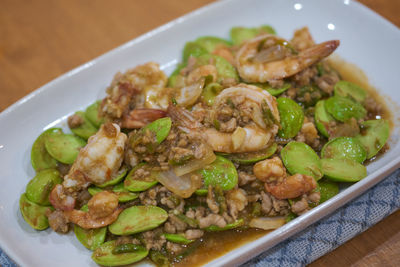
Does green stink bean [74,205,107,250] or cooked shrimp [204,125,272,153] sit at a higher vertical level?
cooked shrimp [204,125,272,153]

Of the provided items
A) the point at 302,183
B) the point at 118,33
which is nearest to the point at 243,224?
the point at 302,183

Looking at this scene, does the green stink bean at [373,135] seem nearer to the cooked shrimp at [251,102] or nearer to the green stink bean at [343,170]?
the green stink bean at [343,170]

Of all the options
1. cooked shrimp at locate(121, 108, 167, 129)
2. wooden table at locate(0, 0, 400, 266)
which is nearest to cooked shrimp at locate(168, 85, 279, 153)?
cooked shrimp at locate(121, 108, 167, 129)

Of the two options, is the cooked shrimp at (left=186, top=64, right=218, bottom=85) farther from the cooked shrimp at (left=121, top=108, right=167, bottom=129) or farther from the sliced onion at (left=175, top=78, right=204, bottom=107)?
the cooked shrimp at (left=121, top=108, right=167, bottom=129)

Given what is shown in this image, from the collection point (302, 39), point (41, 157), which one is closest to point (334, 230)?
point (302, 39)

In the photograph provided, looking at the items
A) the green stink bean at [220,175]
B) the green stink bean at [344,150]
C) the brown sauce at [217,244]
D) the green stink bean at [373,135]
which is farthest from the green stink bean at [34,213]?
the green stink bean at [373,135]
